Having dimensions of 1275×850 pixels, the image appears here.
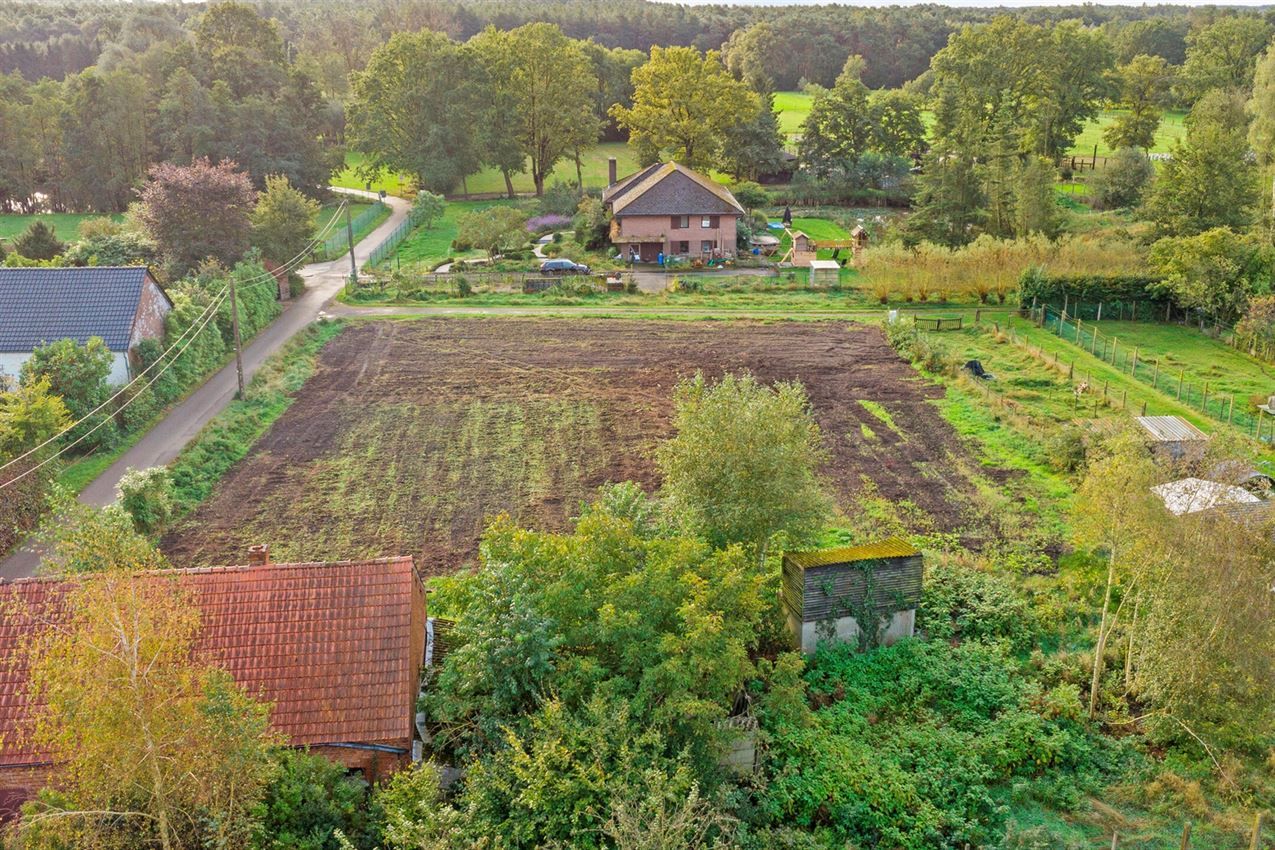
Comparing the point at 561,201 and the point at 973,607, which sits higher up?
the point at 561,201

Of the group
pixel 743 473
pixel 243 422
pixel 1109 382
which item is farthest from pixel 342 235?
pixel 743 473

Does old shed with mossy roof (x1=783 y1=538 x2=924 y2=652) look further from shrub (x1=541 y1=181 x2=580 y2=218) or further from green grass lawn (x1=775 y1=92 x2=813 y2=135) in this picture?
green grass lawn (x1=775 y1=92 x2=813 y2=135)

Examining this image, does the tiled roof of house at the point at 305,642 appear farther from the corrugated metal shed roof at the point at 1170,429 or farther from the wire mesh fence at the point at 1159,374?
the wire mesh fence at the point at 1159,374

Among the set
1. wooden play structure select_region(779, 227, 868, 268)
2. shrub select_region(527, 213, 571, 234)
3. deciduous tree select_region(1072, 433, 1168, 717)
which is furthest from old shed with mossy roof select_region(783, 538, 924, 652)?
shrub select_region(527, 213, 571, 234)

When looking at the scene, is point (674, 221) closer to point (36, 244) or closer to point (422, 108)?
point (422, 108)

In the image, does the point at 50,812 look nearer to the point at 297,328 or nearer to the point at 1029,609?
the point at 1029,609

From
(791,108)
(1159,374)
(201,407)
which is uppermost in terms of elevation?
(791,108)

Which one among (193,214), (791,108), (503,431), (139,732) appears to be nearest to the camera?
(139,732)
